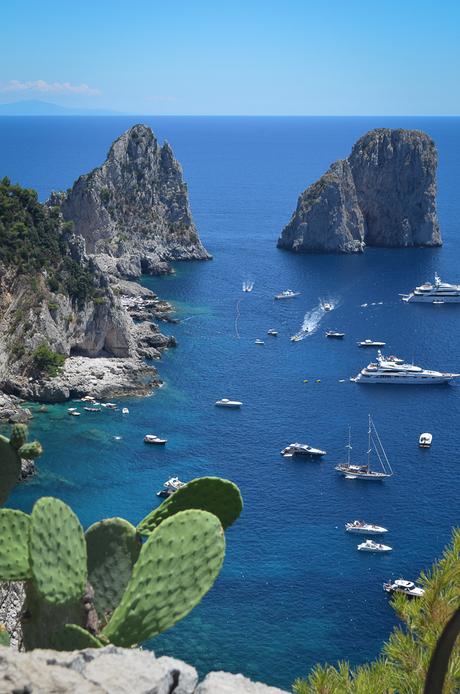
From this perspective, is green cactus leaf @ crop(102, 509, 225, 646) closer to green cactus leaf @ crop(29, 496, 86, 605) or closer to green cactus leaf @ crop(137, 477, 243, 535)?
green cactus leaf @ crop(29, 496, 86, 605)

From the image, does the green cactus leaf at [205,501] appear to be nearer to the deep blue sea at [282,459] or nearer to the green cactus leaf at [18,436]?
the green cactus leaf at [18,436]

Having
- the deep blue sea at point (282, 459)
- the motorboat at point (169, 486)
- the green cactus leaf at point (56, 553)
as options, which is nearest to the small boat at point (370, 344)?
the deep blue sea at point (282, 459)

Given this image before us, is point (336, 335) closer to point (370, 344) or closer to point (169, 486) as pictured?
point (370, 344)

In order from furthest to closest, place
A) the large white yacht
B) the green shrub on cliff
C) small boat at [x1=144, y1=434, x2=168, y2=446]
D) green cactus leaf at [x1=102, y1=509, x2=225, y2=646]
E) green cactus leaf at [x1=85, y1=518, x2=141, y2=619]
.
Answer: the large white yacht
small boat at [x1=144, y1=434, x2=168, y2=446]
green cactus leaf at [x1=85, y1=518, x2=141, y2=619]
the green shrub on cliff
green cactus leaf at [x1=102, y1=509, x2=225, y2=646]

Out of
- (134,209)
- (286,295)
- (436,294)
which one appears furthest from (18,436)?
(134,209)

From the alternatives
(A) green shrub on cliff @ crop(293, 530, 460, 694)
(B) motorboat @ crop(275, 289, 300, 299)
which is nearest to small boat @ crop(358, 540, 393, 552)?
(A) green shrub on cliff @ crop(293, 530, 460, 694)
